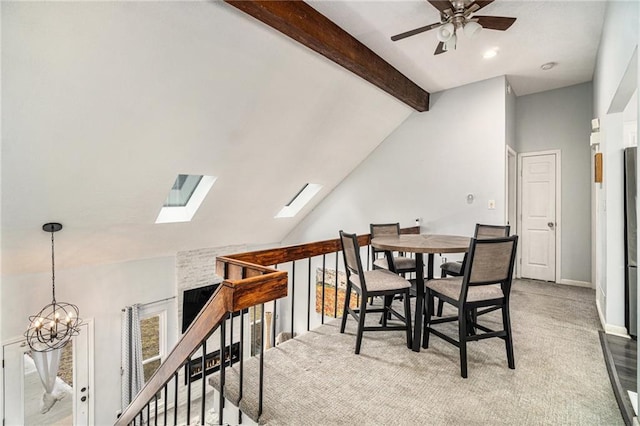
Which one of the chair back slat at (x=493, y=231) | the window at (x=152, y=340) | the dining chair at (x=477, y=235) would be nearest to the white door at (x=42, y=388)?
the window at (x=152, y=340)

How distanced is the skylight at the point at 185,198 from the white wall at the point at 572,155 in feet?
16.5

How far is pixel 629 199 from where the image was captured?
261 centimetres

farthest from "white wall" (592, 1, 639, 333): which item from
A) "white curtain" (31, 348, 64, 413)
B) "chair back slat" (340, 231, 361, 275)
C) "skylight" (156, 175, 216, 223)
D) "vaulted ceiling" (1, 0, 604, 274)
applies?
"white curtain" (31, 348, 64, 413)

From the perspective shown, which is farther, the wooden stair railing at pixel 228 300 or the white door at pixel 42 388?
the white door at pixel 42 388

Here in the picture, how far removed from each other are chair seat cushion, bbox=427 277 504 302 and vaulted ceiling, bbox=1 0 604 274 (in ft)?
7.84

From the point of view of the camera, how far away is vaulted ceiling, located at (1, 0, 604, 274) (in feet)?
7.82

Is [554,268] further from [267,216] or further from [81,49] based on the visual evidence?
[81,49]

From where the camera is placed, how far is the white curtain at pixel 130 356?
4754 millimetres

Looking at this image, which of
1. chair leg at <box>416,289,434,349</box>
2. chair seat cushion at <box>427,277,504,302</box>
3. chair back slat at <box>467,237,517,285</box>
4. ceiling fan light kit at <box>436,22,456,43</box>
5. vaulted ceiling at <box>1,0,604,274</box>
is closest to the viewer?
chair back slat at <box>467,237,517,285</box>

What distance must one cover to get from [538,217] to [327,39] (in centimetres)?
414

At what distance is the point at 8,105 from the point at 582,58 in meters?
5.71

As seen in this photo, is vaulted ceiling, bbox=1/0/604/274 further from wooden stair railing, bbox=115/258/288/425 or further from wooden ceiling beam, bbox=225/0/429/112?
wooden stair railing, bbox=115/258/288/425

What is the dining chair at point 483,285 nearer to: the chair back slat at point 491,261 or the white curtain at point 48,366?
the chair back slat at point 491,261

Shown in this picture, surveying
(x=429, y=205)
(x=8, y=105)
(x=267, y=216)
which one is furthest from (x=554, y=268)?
(x=8, y=105)
